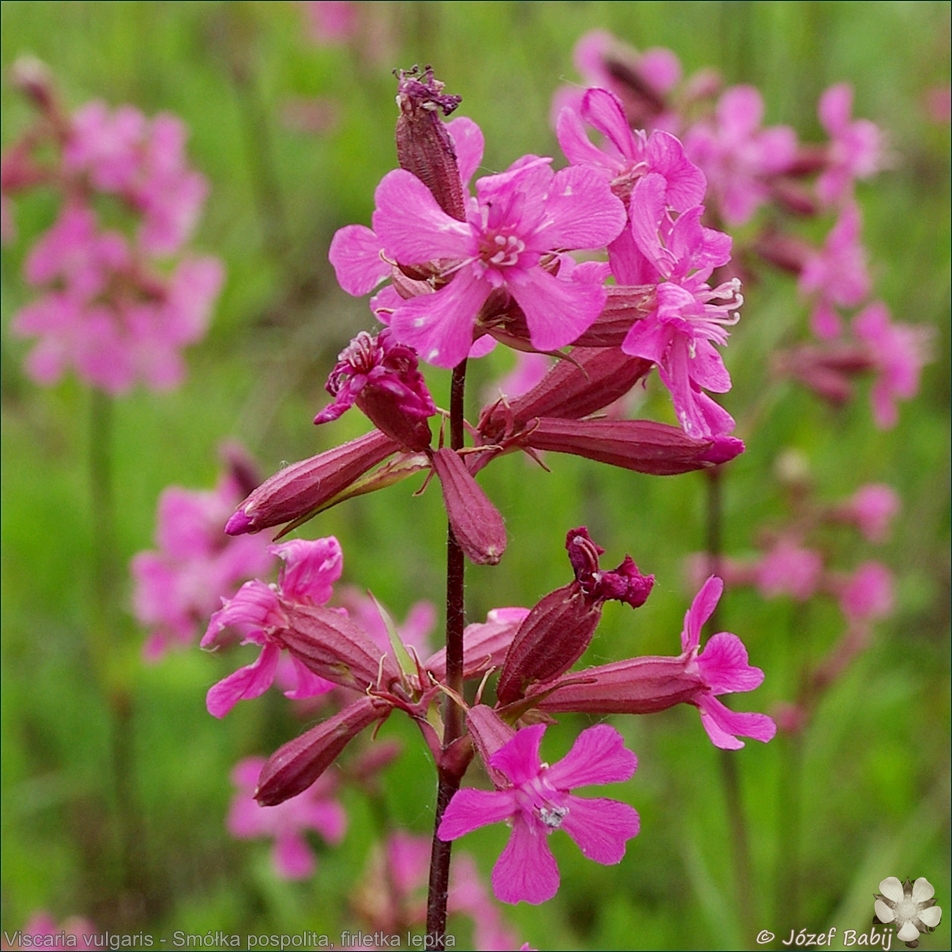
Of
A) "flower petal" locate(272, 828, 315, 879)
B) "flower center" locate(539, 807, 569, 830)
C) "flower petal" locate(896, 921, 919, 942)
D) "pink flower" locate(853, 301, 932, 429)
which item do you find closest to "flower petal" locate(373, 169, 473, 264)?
"flower center" locate(539, 807, 569, 830)

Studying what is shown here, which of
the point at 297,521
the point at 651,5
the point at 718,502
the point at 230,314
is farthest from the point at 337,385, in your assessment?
the point at 651,5

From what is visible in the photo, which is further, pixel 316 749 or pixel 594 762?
pixel 316 749

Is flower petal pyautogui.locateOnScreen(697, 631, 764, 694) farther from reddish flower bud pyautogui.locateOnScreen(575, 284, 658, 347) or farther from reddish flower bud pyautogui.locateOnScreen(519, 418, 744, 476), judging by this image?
reddish flower bud pyautogui.locateOnScreen(575, 284, 658, 347)

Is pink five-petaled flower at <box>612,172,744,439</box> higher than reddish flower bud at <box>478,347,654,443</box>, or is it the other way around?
pink five-petaled flower at <box>612,172,744,439</box>

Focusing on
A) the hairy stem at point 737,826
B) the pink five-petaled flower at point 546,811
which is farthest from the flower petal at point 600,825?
the hairy stem at point 737,826

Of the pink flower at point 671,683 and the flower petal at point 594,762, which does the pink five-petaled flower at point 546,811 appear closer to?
the flower petal at point 594,762

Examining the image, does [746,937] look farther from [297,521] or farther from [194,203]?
[194,203]

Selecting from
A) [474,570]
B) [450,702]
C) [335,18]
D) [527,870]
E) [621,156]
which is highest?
[335,18]

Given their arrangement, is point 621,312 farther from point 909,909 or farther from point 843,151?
point 843,151

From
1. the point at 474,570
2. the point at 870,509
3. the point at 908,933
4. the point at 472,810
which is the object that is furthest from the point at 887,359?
the point at 472,810
